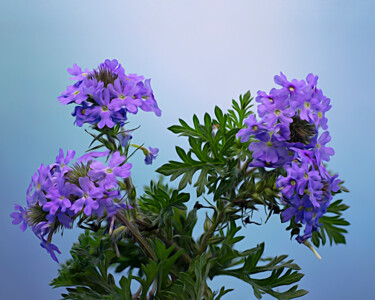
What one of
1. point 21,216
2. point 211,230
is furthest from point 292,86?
point 21,216

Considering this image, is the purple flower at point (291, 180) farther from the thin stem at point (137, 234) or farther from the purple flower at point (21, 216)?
the purple flower at point (21, 216)

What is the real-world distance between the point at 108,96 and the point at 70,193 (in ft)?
0.83

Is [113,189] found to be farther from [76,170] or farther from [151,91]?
[151,91]

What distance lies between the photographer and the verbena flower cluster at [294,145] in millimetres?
1183

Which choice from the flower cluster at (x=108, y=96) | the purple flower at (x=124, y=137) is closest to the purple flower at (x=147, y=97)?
the flower cluster at (x=108, y=96)

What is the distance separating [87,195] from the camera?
1141 millimetres

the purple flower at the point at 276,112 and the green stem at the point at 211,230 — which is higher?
the purple flower at the point at 276,112

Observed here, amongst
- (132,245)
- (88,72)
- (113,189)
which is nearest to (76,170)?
(113,189)

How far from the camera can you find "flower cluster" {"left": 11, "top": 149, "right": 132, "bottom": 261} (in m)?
1.13

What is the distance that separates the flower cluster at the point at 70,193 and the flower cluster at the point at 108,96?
94 mm

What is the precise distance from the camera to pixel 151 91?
1341 mm

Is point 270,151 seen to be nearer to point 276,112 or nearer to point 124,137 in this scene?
point 276,112

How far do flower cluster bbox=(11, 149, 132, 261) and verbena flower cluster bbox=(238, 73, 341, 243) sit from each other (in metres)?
0.32

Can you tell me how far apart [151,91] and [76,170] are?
0.29m
